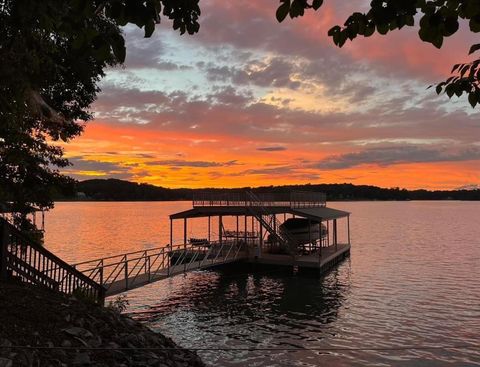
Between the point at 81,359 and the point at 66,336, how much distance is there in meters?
0.81

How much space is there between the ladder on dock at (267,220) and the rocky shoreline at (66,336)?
21.1 meters

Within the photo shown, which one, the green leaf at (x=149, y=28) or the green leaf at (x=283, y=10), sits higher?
A: the green leaf at (x=283, y=10)

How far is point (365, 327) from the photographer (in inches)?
778

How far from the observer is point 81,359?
820cm

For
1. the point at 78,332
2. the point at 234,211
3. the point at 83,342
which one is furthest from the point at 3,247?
the point at 234,211

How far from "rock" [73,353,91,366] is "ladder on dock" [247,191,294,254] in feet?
80.7

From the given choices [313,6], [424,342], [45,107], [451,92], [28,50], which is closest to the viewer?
[313,6]

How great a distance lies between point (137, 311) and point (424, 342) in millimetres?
13278

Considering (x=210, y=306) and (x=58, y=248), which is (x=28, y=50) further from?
(x=58, y=248)

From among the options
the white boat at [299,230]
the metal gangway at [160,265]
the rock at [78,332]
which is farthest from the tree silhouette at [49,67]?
the white boat at [299,230]

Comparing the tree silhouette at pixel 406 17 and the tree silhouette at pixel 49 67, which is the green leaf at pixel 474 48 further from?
the tree silhouette at pixel 49 67

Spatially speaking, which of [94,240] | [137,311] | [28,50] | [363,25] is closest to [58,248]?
Answer: [94,240]

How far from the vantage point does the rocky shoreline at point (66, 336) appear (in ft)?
25.5

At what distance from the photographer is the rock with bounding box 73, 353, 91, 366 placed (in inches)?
318
